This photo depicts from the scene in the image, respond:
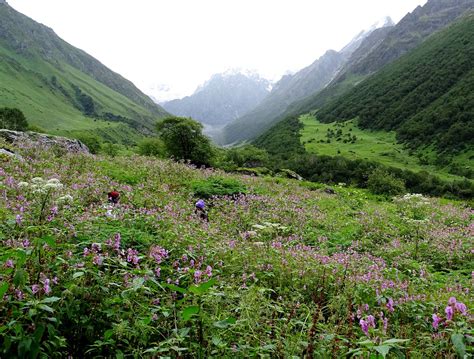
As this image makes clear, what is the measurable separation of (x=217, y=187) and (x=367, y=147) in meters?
116

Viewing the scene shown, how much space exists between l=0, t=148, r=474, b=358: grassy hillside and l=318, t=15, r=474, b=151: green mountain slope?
4415 inches

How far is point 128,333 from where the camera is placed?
11.6ft

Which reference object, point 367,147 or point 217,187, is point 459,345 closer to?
point 217,187

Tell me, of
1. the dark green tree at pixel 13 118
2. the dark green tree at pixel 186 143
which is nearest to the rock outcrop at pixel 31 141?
the dark green tree at pixel 186 143

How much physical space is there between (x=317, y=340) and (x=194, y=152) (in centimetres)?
3900

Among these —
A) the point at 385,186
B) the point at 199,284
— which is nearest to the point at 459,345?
the point at 199,284

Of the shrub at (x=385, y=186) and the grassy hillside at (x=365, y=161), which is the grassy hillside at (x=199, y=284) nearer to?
the shrub at (x=385, y=186)

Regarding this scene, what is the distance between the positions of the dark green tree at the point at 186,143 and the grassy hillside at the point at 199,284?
27.3m

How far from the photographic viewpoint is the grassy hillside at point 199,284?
3.47 meters

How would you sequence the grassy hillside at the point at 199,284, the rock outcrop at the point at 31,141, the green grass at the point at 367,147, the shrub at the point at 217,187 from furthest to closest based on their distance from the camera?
the green grass at the point at 367,147, the rock outcrop at the point at 31,141, the shrub at the point at 217,187, the grassy hillside at the point at 199,284

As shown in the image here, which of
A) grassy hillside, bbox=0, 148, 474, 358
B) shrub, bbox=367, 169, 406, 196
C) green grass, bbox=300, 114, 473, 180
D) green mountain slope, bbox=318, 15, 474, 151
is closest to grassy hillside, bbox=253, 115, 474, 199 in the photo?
green grass, bbox=300, 114, 473, 180

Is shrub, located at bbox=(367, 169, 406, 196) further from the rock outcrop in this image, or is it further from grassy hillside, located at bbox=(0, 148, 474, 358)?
the rock outcrop

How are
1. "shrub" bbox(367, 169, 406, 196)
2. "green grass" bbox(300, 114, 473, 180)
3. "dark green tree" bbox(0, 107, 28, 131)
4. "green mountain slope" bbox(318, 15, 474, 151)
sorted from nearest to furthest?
"shrub" bbox(367, 169, 406, 196) → "dark green tree" bbox(0, 107, 28, 131) → "green grass" bbox(300, 114, 473, 180) → "green mountain slope" bbox(318, 15, 474, 151)

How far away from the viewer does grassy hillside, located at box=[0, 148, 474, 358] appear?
137 inches
